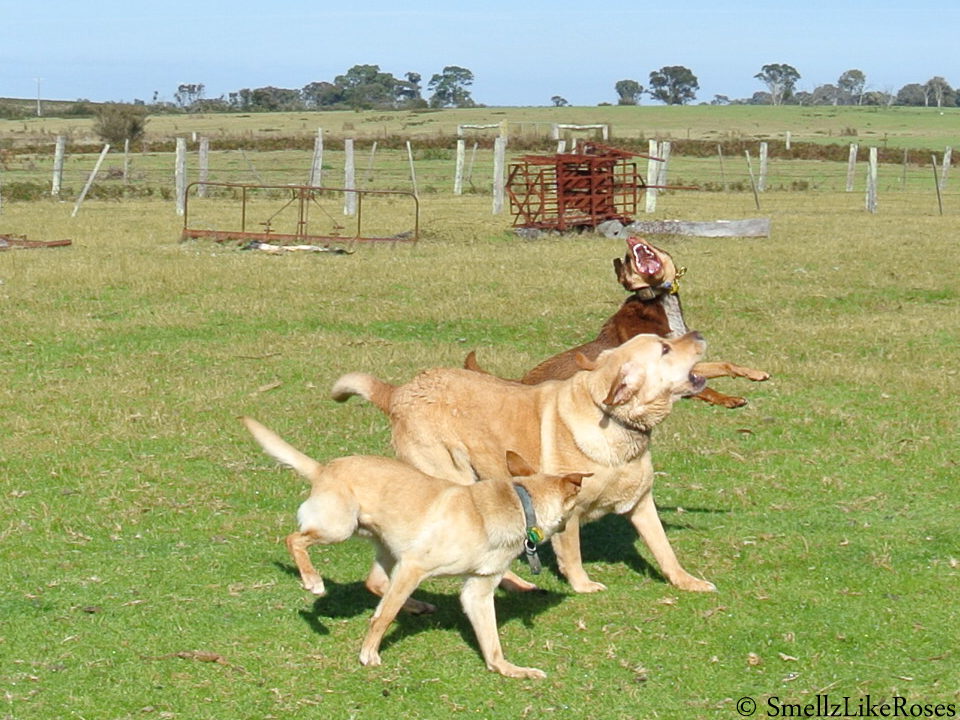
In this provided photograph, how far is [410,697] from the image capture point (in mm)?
5863

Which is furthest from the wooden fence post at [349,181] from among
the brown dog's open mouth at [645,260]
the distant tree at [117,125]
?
the distant tree at [117,125]

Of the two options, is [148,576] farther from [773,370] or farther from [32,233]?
[32,233]

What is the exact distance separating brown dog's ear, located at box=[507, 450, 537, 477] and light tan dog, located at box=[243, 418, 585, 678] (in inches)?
5.4

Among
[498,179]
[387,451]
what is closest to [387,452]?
[387,451]

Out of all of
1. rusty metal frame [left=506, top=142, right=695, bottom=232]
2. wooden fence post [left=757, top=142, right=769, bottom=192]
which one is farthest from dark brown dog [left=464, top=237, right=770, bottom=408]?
wooden fence post [left=757, top=142, right=769, bottom=192]

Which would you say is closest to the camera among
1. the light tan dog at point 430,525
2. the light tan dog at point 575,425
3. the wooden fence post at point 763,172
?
the light tan dog at point 430,525

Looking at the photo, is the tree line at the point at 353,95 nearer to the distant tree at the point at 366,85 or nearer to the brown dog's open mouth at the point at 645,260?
the distant tree at the point at 366,85

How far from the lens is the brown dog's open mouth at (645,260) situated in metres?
8.41

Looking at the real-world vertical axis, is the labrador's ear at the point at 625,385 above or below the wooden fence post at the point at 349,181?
below

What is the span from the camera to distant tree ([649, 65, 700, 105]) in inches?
6949

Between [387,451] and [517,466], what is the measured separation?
3.81 metres

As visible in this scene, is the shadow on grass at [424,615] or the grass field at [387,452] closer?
the grass field at [387,452]

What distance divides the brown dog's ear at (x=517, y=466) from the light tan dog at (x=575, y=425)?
496 mm

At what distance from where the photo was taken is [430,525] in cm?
595
